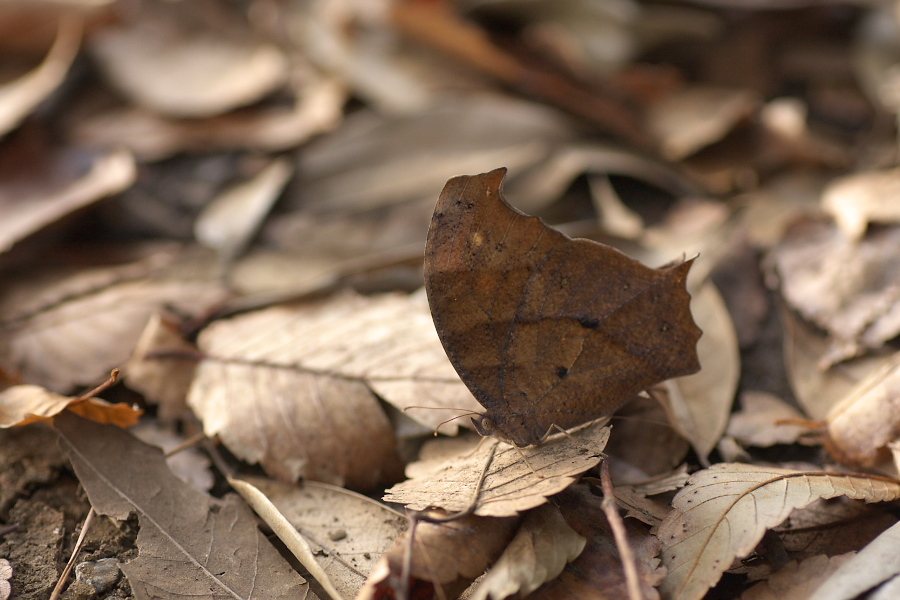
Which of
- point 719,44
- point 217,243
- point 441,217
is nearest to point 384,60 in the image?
point 217,243

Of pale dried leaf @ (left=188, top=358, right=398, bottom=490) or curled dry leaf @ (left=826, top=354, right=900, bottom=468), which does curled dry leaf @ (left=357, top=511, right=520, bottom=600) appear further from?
curled dry leaf @ (left=826, top=354, right=900, bottom=468)

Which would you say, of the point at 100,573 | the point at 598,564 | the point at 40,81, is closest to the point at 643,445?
the point at 598,564

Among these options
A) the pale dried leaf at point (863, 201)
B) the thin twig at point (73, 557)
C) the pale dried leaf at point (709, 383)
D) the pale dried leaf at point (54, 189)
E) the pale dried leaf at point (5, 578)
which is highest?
the pale dried leaf at point (863, 201)

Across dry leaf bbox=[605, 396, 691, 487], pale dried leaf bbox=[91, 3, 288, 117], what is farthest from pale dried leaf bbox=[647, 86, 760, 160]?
pale dried leaf bbox=[91, 3, 288, 117]

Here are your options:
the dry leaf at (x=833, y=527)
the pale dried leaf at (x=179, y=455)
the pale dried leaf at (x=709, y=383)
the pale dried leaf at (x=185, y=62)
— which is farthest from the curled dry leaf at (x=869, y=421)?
the pale dried leaf at (x=185, y=62)

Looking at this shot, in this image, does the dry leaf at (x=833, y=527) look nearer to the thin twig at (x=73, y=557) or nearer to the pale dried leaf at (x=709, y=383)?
the pale dried leaf at (x=709, y=383)

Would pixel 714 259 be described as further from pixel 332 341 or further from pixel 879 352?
pixel 332 341
